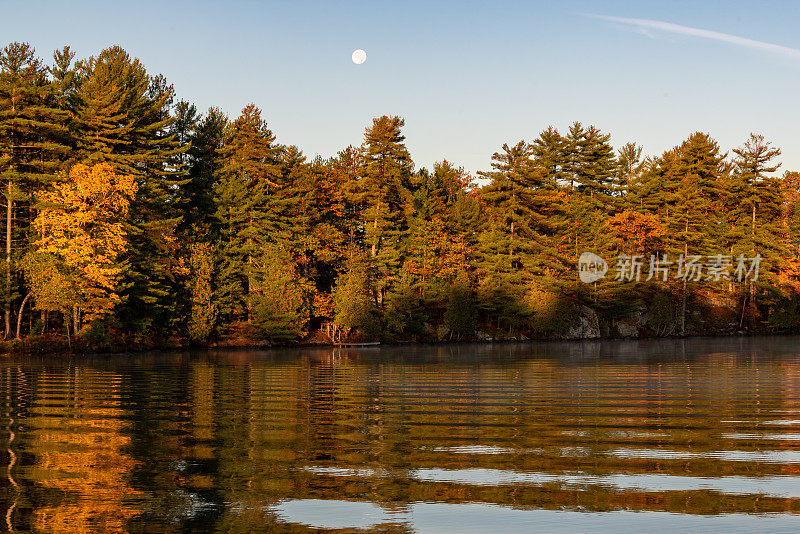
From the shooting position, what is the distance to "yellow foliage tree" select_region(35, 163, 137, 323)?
46.7 metres

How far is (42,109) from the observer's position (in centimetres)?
4878

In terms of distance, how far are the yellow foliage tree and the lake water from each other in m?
26.4

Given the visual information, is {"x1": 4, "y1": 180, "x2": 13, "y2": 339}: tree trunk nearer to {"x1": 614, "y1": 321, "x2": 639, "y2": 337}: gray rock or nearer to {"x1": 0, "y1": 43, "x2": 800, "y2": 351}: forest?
{"x1": 0, "y1": 43, "x2": 800, "y2": 351}: forest

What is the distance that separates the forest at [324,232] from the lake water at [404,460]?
28764 mm

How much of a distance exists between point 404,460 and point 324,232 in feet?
192

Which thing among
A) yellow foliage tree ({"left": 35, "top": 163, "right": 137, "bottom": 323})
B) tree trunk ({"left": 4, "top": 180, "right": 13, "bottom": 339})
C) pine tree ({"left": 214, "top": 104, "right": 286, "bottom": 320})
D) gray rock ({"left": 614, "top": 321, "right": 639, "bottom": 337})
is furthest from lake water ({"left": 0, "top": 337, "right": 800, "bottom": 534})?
gray rock ({"left": 614, "top": 321, "right": 639, "bottom": 337})

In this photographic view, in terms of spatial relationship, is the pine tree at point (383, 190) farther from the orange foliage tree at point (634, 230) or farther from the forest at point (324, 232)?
the orange foliage tree at point (634, 230)

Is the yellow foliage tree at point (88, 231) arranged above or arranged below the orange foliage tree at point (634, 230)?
below

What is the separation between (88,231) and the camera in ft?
159

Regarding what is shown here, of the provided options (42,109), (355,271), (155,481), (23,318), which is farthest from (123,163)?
(155,481)

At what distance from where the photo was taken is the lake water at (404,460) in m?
7.45

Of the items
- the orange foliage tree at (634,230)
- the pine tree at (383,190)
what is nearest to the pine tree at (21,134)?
the pine tree at (383,190)

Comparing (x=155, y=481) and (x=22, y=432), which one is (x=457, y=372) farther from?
(x=155, y=481)

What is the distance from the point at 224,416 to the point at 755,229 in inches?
3242
